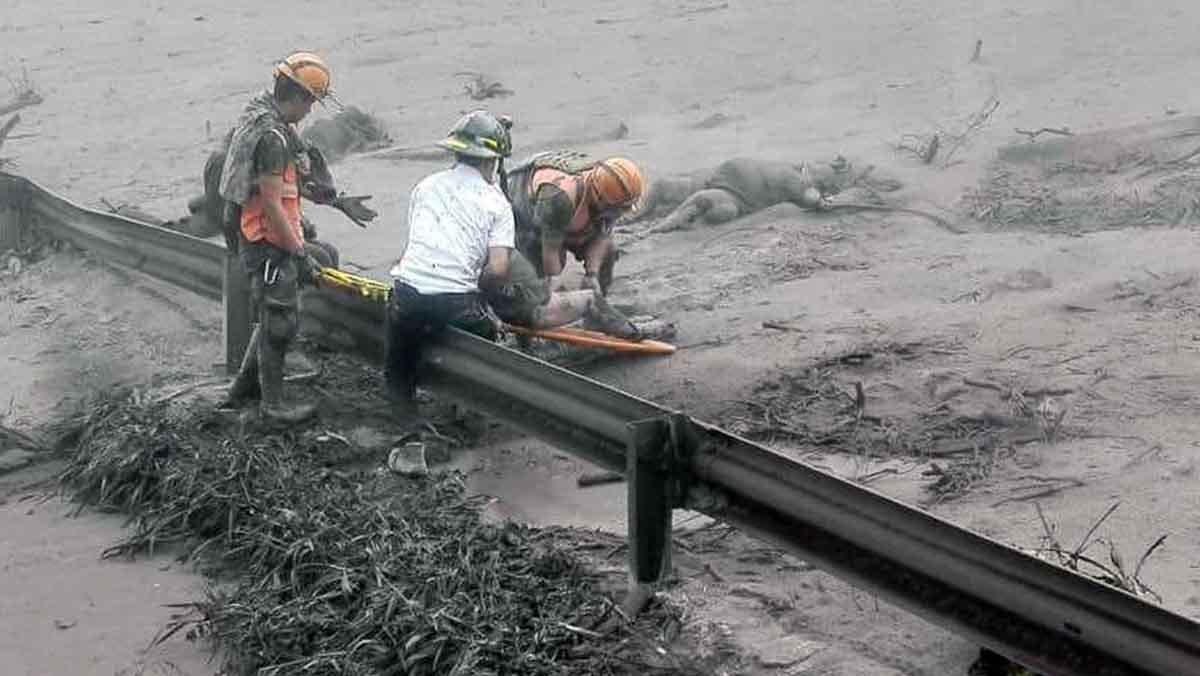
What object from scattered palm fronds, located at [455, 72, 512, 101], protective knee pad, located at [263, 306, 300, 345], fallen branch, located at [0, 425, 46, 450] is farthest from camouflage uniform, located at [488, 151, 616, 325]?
scattered palm fronds, located at [455, 72, 512, 101]

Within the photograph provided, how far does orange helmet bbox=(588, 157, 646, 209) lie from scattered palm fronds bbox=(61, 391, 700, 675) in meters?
1.84

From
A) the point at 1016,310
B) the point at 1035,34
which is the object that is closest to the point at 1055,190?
the point at 1016,310


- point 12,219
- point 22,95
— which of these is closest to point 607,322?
point 12,219

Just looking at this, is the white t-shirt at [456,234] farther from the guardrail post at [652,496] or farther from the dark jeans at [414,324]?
the guardrail post at [652,496]

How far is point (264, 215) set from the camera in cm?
764

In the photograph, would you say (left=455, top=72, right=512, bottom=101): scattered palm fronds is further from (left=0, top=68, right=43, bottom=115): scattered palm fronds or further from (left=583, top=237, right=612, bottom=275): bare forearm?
(left=583, top=237, right=612, bottom=275): bare forearm

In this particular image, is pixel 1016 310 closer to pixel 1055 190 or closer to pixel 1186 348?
pixel 1186 348

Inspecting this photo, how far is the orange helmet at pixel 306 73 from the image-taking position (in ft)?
24.7

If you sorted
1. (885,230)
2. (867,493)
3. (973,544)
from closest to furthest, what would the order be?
(973,544)
(867,493)
(885,230)

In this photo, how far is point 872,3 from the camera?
60.9 ft

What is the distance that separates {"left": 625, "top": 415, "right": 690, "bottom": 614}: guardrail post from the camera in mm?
5590

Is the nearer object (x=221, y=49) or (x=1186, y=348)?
(x=1186, y=348)

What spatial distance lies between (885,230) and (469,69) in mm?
7839

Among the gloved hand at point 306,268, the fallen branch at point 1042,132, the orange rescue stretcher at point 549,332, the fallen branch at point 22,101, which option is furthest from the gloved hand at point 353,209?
the fallen branch at point 22,101
